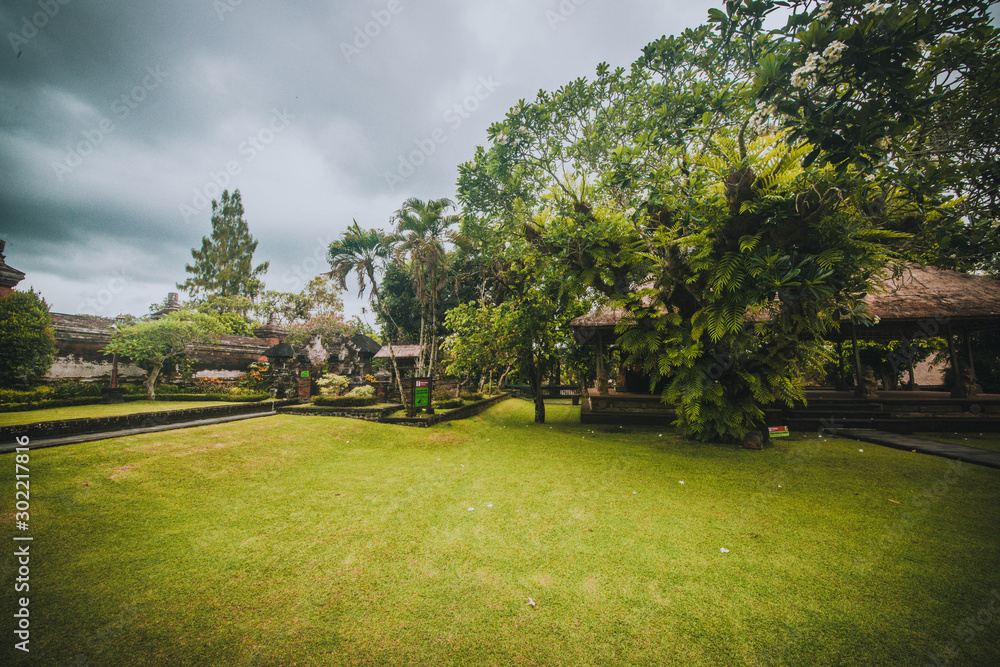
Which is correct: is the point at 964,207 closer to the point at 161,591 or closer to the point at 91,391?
the point at 161,591

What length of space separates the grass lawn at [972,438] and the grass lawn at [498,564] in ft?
9.48

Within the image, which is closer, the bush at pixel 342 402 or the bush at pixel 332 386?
the bush at pixel 342 402

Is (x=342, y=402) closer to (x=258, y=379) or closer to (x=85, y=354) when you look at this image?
(x=258, y=379)

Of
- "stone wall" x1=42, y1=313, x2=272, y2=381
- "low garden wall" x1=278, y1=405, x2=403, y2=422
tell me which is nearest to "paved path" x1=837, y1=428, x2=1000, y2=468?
"low garden wall" x1=278, y1=405, x2=403, y2=422

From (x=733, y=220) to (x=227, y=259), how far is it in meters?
42.6

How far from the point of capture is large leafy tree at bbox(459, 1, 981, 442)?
4.80 meters

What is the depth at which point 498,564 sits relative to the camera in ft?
9.56

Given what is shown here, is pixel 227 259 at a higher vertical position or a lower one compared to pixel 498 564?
higher

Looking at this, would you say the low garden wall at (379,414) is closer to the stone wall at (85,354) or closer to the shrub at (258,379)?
the shrub at (258,379)

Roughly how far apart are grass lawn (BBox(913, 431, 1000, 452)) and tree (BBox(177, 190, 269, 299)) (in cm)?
4408

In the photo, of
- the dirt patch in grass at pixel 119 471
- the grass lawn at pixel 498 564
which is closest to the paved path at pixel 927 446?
the grass lawn at pixel 498 564

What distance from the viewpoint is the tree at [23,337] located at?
960cm

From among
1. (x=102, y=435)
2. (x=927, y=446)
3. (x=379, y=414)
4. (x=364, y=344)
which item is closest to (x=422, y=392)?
(x=379, y=414)

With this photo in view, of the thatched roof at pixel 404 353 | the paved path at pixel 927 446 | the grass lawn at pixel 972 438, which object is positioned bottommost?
the grass lawn at pixel 972 438
